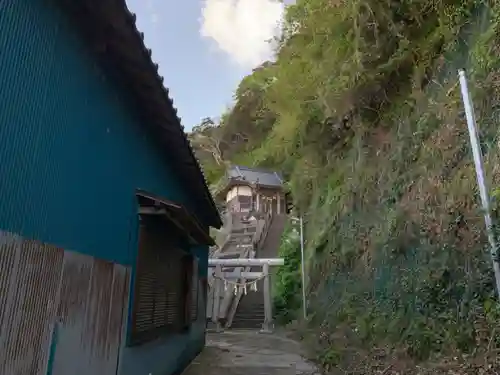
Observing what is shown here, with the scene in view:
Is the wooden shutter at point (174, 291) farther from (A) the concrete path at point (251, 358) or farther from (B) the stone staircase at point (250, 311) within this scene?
(B) the stone staircase at point (250, 311)

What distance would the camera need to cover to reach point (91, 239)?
11.0ft

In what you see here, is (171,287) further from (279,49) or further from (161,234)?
(279,49)

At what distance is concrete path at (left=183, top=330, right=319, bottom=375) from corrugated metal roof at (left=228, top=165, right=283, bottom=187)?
18.4m

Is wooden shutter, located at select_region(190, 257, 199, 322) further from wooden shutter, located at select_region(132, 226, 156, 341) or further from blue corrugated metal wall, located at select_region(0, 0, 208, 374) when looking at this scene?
blue corrugated metal wall, located at select_region(0, 0, 208, 374)

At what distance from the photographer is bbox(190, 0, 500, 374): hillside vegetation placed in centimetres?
451

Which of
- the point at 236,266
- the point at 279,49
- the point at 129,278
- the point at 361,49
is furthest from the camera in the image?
the point at 236,266

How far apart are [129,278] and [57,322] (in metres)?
1.48

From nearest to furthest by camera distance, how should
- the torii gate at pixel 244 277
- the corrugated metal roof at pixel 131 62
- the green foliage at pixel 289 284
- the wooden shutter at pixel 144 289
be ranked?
the corrugated metal roof at pixel 131 62, the wooden shutter at pixel 144 289, the torii gate at pixel 244 277, the green foliage at pixel 289 284

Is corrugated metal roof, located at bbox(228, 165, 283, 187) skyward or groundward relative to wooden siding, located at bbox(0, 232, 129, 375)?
skyward

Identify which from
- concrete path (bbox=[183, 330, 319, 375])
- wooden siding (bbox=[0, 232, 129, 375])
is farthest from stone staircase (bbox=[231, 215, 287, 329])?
wooden siding (bbox=[0, 232, 129, 375])

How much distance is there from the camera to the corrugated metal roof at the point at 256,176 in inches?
1172

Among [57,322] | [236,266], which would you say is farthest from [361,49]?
[236,266]

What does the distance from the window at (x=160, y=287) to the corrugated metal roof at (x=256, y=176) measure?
22.5 metres

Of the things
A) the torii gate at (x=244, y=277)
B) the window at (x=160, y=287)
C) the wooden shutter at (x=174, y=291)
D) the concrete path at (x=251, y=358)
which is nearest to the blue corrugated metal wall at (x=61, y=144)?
the window at (x=160, y=287)
